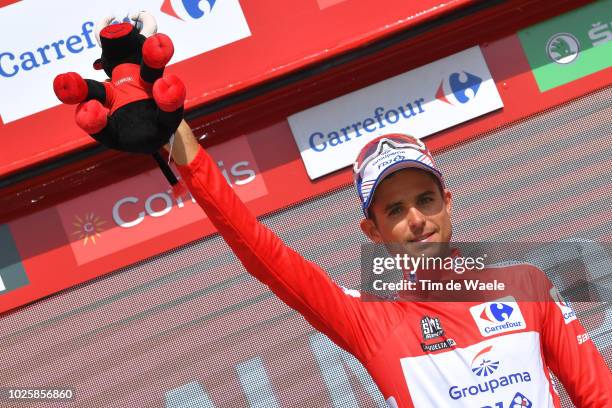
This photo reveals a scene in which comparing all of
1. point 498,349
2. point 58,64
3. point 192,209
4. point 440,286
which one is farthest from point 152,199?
point 498,349

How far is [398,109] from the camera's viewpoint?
107 inches

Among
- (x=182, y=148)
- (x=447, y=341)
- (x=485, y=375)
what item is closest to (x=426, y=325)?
(x=447, y=341)

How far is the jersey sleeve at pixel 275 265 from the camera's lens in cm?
169

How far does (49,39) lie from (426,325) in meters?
1.48

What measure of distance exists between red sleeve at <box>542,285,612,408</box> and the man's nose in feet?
1.09

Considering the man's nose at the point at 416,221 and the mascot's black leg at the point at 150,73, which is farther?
the man's nose at the point at 416,221

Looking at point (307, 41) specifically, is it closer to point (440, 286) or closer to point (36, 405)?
point (440, 286)

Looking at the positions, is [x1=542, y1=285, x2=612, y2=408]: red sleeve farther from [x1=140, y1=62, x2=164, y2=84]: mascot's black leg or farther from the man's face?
[x1=140, y1=62, x2=164, y2=84]: mascot's black leg

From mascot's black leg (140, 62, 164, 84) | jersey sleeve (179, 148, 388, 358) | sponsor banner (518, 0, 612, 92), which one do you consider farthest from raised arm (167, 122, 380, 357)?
sponsor banner (518, 0, 612, 92)

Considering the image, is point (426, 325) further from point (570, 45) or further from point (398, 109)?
point (570, 45)

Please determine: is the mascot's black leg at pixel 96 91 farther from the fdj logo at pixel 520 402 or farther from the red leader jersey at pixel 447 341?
the fdj logo at pixel 520 402

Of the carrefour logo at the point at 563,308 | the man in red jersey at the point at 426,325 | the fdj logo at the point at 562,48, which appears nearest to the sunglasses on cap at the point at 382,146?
the man in red jersey at the point at 426,325

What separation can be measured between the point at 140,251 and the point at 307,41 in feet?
2.69

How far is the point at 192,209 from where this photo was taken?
8.68 feet
